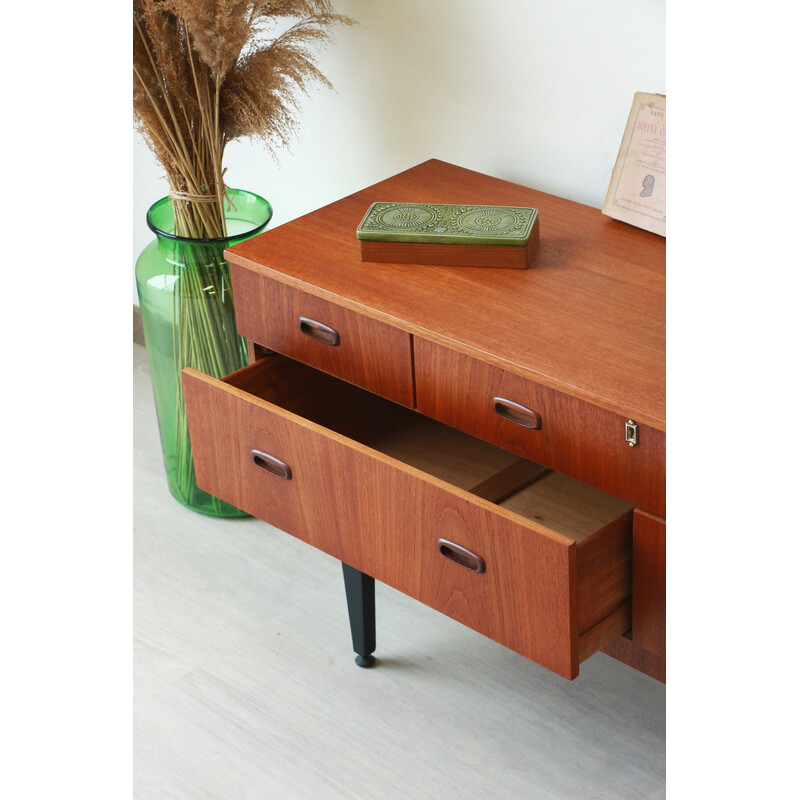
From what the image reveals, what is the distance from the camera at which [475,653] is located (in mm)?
1714

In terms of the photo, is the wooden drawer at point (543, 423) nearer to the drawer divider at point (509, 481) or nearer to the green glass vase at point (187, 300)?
the drawer divider at point (509, 481)

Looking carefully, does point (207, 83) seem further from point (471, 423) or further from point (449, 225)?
point (471, 423)

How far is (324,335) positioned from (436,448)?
0.92 feet

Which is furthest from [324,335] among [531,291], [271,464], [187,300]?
[187,300]

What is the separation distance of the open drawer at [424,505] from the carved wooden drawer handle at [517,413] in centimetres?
10

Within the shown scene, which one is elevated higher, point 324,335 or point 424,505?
point 324,335

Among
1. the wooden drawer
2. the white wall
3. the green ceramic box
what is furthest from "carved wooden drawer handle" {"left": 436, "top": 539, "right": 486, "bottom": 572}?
the white wall

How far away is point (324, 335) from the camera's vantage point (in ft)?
4.79

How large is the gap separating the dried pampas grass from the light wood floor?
0.66 metres

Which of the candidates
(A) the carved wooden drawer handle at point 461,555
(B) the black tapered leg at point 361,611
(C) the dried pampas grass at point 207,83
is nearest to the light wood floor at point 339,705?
(B) the black tapered leg at point 361,611

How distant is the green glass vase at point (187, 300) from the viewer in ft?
6.17
